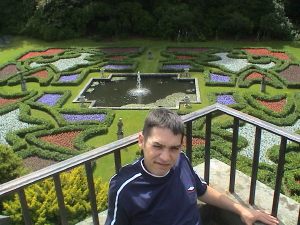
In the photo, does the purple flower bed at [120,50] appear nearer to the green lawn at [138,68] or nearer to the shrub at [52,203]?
the green lawn at [138,68]

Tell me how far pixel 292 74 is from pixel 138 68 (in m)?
8.01

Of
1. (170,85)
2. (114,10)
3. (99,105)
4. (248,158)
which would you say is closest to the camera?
(248,158)

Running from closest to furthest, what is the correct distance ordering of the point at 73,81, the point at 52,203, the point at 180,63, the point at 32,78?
the point at 52,203, the point at 73,81, the point at 32,78, the point at 180,63

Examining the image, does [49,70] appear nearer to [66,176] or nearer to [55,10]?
[55,10]

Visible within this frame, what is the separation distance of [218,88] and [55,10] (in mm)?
15661

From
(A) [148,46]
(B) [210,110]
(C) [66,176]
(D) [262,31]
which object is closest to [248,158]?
(C) [66,176]

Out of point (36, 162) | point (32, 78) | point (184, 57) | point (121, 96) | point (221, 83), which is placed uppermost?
point (184, 57)

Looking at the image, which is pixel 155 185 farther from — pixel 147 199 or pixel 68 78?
pixel 68 78

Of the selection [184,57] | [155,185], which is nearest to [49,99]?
[184,57]

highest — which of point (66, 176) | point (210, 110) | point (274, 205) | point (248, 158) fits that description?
point (210, 110)

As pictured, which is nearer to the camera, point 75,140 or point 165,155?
point 165,155

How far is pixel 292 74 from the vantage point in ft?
62.2

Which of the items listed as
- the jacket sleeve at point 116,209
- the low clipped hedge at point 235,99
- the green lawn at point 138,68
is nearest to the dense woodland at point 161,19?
the green lawn at point 138,68

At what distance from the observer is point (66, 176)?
853 cm
